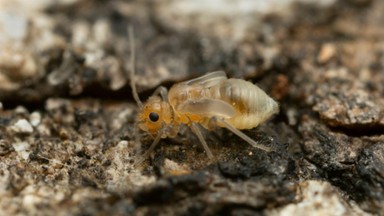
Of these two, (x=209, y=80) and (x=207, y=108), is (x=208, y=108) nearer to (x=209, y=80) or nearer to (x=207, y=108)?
(x=207, y=108)

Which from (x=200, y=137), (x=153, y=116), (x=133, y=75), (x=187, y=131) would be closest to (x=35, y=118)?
(x=133, y=75)

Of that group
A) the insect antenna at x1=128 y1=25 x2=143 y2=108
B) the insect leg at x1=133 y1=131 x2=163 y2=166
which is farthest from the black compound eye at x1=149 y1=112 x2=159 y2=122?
the insect antenna at x1=128 y1=25 x2=143 y2=108

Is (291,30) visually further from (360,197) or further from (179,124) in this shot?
(360,197)

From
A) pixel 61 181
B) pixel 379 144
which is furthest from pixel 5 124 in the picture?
pixel 379 144

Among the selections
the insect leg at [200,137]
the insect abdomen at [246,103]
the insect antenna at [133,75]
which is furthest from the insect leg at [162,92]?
the insect abdomen at [246,103]

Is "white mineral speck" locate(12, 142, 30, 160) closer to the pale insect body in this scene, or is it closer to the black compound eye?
the pale insect body

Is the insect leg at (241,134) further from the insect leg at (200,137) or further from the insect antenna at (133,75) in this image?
the insect antenna at (133,75)
